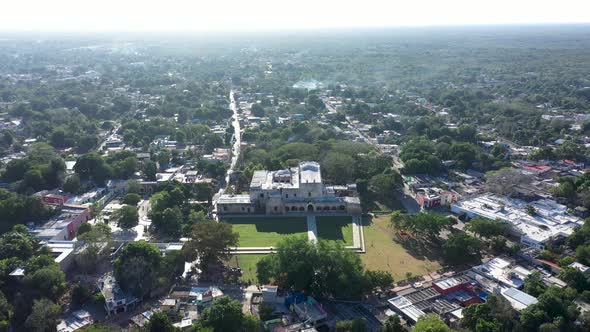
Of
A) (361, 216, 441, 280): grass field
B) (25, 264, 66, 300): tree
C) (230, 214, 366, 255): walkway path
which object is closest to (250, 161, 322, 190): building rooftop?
(230, 214, 366, 255): walkway path

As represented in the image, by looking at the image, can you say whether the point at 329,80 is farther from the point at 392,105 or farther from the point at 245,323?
the point at 245,323

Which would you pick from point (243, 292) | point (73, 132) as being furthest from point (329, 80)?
point (243, 292)

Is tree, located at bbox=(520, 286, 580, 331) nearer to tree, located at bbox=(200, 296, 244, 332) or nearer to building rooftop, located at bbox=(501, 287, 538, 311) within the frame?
building rooftop, located at bbox=(501, 287, 538, 311)

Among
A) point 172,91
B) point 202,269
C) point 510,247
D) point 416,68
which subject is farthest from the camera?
point 416,68

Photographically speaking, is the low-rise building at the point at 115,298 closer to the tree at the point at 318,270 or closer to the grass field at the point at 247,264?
the grass field at the point at 247,264

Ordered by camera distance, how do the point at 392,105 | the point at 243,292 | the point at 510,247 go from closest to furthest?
the point at 243,292 < the point at 510,247 < the point at 392,105
